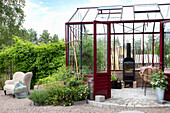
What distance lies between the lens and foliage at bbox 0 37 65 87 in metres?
10.1

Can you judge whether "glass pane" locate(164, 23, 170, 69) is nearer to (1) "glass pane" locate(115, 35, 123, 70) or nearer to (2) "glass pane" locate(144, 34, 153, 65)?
(2) "glass pane" locate(144, 34, 153, 65)

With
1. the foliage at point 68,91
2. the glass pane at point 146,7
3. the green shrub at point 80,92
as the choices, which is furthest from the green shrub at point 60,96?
the glass pane at point 146,7

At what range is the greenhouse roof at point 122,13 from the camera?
880cm

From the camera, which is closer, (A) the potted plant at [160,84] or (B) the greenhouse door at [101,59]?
(A) the potted plant at [160,84]

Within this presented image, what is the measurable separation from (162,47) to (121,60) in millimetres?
3715

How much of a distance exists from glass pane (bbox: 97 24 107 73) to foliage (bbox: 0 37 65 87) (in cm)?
341

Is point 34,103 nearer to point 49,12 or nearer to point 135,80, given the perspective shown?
point 135,80

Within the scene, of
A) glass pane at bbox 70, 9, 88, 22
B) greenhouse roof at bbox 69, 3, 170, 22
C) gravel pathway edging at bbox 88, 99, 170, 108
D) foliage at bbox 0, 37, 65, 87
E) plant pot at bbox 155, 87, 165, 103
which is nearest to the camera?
gravel pathway edging at bbox 88, 99, 170, 108

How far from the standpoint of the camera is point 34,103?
686 centimetres

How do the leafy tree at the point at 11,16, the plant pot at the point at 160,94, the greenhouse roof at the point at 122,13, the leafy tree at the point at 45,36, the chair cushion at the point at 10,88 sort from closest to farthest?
1. the plant pot at the point at 160,94
2. the chair cushion at the point at 10,88
3. the greenhouse roof at the point at 122,13
4. the leafy tree at the point at 11,16
5. the leafy tree at the point at 45,36

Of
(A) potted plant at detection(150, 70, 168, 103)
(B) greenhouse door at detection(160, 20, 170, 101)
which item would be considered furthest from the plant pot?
(B) greenhouse door at detection(160, 20, 170, 101)

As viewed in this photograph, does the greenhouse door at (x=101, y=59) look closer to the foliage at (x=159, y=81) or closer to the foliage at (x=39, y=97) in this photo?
the foliage at (x=159, y=81)

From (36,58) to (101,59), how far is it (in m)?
4.61

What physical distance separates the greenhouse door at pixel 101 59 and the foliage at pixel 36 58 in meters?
3.42
